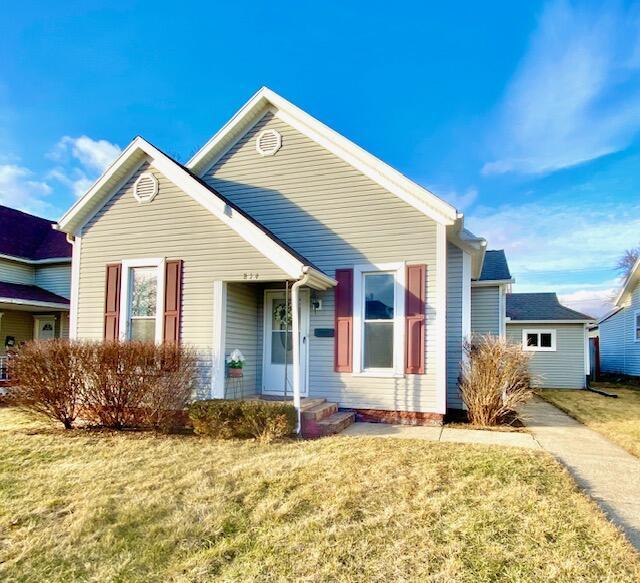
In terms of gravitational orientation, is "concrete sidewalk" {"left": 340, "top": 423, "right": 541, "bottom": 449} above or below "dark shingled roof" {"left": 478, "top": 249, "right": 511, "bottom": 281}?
below

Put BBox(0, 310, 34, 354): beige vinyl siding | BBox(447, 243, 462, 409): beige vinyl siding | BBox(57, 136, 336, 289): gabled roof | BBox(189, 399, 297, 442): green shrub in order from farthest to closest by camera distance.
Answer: BBox(0, 310, 34, 354): beige vinyl siding < BBox(447, 243, 462, 409): beige vinyl siding < BBox(57, 136, 336, 289): gabled roof < BBox(189, 399, 297, 442): green shrub

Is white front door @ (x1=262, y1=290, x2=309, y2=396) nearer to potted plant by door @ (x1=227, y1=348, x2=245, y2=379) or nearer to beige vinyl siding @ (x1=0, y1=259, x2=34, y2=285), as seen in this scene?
potted plant by door @ (x1=227, y1=348, x2=245, y2=379)

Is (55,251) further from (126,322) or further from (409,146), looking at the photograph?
(409,146)

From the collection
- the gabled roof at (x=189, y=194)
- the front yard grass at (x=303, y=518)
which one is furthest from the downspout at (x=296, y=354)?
the front yard grass at (x=303, y=518)

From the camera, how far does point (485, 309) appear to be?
11.6 metres

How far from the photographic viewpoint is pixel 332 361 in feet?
27.3

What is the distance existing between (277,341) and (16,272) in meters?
12.0

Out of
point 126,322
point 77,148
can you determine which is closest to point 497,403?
point 126,322

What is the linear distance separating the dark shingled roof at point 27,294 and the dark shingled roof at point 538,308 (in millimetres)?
16277

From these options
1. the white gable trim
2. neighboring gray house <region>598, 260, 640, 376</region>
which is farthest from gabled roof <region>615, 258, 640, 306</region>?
the white gable trim

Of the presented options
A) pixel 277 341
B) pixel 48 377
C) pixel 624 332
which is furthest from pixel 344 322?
pixel 624 332

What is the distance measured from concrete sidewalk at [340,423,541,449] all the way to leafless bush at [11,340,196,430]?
2.95 meters

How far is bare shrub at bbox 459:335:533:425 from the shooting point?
7711 mm

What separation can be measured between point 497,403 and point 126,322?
23.6 feet
